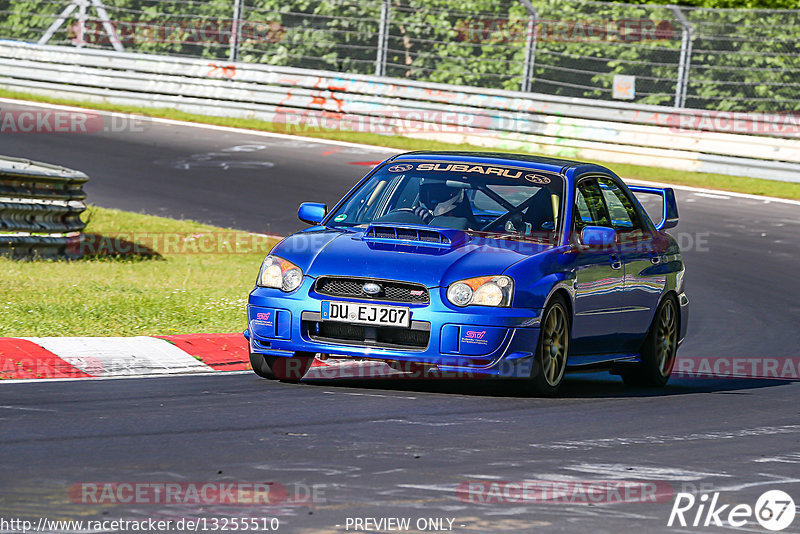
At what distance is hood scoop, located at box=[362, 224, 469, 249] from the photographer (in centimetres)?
875

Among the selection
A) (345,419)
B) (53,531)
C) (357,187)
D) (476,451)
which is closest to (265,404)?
(345,419)

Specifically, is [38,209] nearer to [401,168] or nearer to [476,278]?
[401,168]

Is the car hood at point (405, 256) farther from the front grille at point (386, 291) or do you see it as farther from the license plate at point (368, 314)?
the license plate at point (368, 314)

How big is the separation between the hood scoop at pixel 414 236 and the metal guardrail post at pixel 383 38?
16710 mm

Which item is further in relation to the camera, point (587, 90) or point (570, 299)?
point (587, 90)

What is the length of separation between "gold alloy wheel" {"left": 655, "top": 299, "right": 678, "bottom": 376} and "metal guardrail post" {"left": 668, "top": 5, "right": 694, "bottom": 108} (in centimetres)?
1324

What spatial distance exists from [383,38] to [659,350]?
1594cm

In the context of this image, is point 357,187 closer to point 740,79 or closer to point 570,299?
point 570,299

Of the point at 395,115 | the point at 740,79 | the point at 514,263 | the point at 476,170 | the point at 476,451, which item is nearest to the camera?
the point at 476,451

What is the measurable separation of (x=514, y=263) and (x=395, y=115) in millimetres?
16897

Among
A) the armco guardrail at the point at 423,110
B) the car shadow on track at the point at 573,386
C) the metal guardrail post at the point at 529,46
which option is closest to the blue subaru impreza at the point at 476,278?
the car shadow on track at the point at 573,386

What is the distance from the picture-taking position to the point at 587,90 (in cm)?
2419

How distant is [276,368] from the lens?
9.03 meters

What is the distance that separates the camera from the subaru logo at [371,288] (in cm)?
840
